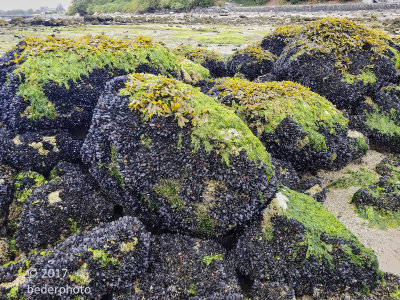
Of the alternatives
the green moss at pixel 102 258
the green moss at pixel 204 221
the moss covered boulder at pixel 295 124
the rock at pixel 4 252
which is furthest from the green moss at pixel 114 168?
the moss covered boulder at pixel 295 124

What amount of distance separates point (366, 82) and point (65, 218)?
7501mm

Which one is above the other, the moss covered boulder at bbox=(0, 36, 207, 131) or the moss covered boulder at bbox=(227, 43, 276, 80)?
the moss covered boulder at bbox=(0, 36, 207, 131)

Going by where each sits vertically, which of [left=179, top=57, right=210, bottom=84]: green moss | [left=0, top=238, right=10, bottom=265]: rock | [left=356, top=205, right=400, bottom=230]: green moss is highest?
[left=179, top=57, right=210, bottom=84]: green moss

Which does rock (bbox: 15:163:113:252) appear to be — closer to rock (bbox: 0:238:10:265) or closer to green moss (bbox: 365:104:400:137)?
rock (bbox: 0:238:10:265)

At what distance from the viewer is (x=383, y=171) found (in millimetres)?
6004

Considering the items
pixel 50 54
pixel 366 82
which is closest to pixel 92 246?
pixel 50 54

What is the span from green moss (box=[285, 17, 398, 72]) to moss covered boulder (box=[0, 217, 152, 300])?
6501mm

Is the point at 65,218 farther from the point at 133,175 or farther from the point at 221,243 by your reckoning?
the point at 221,243

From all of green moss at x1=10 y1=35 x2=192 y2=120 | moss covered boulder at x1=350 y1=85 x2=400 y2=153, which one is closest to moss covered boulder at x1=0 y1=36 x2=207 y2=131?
green moss at x1=10 y1=35 x2=192 y2=120

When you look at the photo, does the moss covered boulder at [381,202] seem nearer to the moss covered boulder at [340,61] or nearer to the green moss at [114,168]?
the moss covered boulder at [340,61]

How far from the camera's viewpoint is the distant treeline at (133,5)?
5353 cm

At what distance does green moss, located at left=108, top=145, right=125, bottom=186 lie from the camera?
13.1ft

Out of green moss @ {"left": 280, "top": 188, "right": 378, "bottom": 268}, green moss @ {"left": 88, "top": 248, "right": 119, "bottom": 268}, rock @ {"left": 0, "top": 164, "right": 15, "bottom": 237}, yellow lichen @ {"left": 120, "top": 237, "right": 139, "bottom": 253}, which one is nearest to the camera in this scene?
green moss @ {"left": 88, "top": 248, "right": 119, "bottom": 268}

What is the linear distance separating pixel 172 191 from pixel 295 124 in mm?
2957
